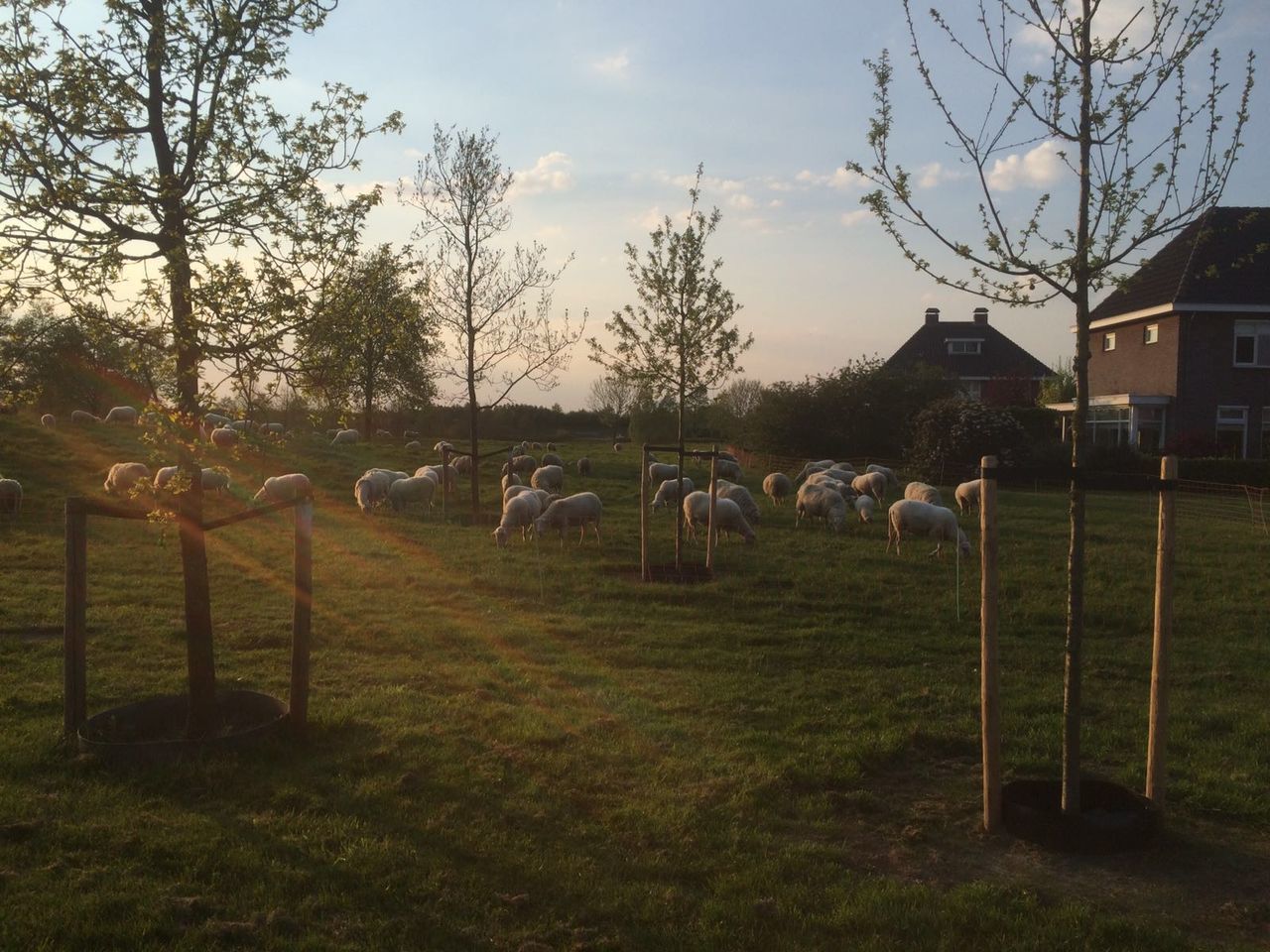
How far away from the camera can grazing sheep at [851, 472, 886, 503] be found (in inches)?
923

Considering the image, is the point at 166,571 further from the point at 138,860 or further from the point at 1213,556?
the point at 1213,556

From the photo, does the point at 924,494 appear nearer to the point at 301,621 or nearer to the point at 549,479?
the point at 549,479

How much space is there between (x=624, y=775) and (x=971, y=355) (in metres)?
54.8

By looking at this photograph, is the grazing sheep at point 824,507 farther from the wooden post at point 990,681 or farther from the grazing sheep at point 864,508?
the wooden post at point 990,681

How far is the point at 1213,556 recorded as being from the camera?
16.7 m

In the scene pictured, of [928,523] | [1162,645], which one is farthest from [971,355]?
[1162,645]

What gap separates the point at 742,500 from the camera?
21.2m

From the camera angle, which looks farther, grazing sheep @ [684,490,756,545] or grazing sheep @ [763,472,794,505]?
grazing sheep @ [763,472,794,505]

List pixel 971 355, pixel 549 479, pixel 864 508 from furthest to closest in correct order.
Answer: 1. pixel 971 355
2. pixel 549 479
3. pixel 864 508

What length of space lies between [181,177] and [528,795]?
492cm

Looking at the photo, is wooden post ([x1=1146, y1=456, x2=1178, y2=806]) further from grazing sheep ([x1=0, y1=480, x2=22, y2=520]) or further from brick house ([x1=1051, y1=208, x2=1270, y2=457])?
brick house ([x1=1051, y1=208, x2=1270, y2=457])

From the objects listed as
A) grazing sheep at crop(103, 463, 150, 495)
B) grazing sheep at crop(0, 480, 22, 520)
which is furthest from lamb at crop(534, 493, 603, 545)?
grazing sheep at crop(0, 480, 22, 520)

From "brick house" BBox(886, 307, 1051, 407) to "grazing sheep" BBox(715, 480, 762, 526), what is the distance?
1409 inches

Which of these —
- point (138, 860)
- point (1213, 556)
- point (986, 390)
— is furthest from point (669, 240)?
point (986, 390)
